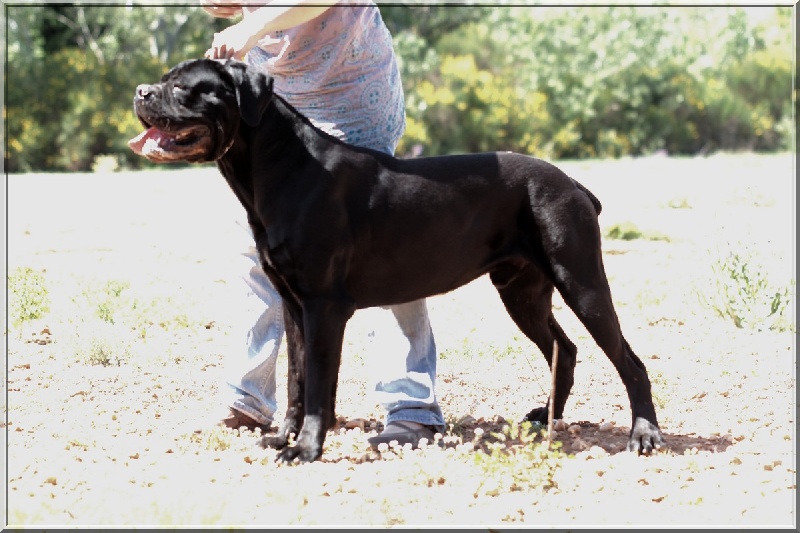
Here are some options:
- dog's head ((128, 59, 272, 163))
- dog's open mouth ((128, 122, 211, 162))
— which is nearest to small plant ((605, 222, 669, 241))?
dog's head ((128, 59, 272, 163))

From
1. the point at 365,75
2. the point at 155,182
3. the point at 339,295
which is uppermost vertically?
the point at 365,75

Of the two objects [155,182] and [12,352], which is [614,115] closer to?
[155,182]

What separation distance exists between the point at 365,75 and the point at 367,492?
1871mm

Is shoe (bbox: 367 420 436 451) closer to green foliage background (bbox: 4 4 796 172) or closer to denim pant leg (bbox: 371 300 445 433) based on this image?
denim pant leg (bbox: 371 300 445 433)

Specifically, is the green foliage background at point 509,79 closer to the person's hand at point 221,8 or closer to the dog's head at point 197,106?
the person's hand at point 221,8

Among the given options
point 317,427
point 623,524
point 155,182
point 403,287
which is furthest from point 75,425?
point 155,182

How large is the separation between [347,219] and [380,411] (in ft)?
5.00

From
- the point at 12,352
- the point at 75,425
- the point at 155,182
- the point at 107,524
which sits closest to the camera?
the point at 107,524

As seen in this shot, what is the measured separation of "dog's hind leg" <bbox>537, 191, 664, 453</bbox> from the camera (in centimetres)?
500

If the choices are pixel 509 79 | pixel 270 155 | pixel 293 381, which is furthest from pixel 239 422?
pixel 509 79

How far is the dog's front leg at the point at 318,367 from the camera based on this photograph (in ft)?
15.7

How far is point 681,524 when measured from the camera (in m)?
4.09

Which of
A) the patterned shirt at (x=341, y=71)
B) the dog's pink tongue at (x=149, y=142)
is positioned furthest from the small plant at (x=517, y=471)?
the dog's pink tongue at (x=149, y=142)

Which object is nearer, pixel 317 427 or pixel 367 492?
pixel 367 492
